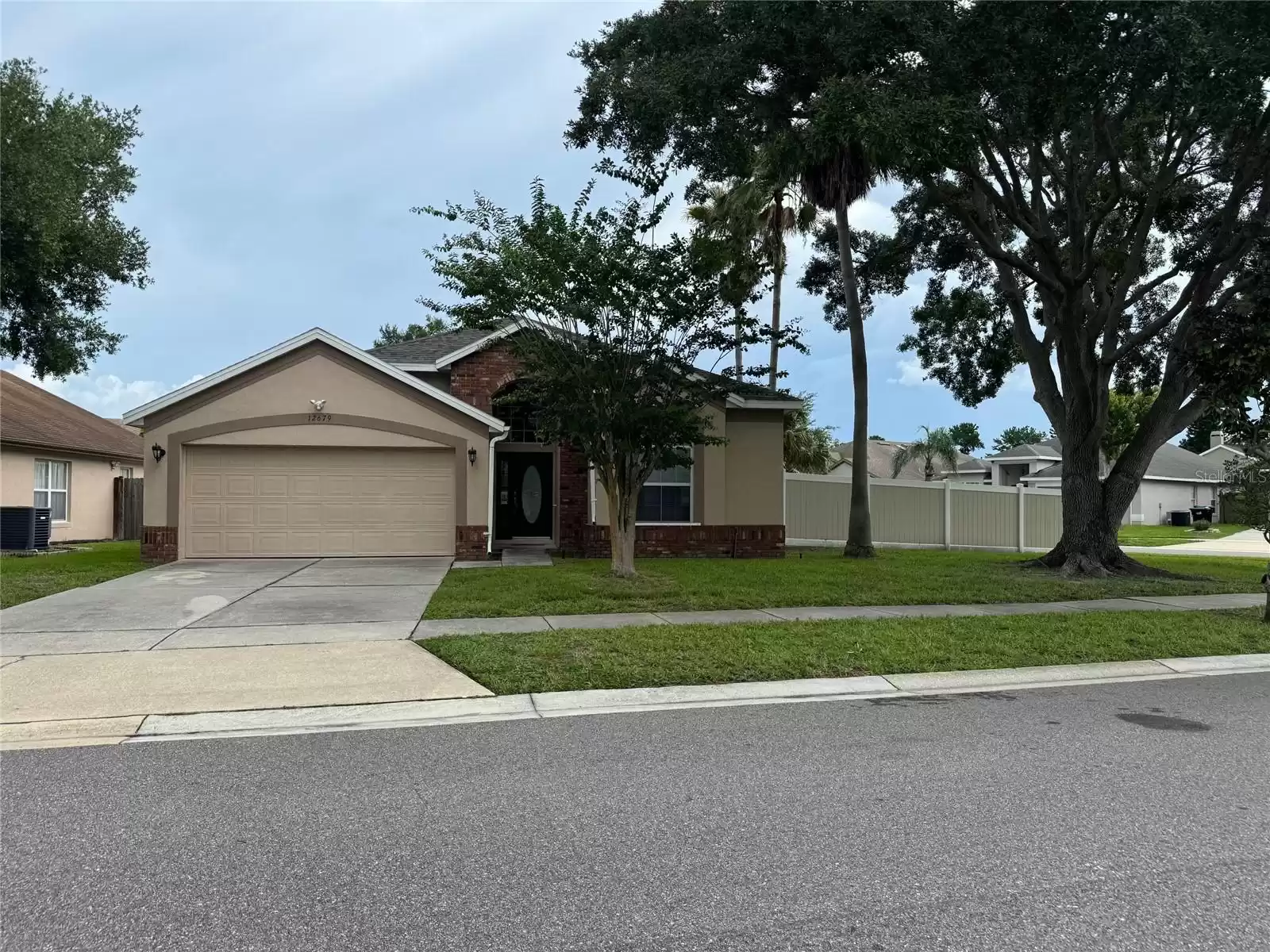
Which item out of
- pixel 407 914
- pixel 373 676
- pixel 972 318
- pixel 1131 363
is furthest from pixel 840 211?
pixel 407 914

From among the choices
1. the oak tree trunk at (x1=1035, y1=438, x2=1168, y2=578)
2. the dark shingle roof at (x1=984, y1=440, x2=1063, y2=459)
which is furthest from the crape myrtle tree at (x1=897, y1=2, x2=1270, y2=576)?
the dark shingle roof at (x1=984, y1=440, x2=1063, y2=459)

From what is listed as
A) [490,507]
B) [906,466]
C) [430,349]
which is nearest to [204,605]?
[490,507]

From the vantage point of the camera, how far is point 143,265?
75.0ft

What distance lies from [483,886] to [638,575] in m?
10.0

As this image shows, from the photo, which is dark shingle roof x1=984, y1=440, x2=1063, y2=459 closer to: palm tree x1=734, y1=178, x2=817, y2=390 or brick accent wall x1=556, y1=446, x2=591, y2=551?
palm tree x1=734, y1=178, x2=817, y2=390

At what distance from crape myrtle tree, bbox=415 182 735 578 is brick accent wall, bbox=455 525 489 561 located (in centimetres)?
344

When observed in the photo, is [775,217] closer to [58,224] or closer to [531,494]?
→ [531,494]

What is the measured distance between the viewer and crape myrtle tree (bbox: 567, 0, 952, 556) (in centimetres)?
1045

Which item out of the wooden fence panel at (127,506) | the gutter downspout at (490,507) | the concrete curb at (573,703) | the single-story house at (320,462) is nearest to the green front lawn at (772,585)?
the gutter downspout at (490,507)

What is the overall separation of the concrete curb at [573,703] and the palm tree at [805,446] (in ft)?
62.2

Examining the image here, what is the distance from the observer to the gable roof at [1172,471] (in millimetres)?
45531

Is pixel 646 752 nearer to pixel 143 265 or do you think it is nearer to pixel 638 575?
pixel 638 575

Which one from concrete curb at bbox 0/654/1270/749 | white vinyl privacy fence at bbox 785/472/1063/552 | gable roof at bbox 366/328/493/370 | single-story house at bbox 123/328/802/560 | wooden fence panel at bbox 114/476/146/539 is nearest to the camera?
concrete curb at bbox 0/654/1270/749

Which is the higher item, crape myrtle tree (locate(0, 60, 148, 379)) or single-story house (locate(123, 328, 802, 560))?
crape myrtle tree (locate(0, 60, 148, 379))
